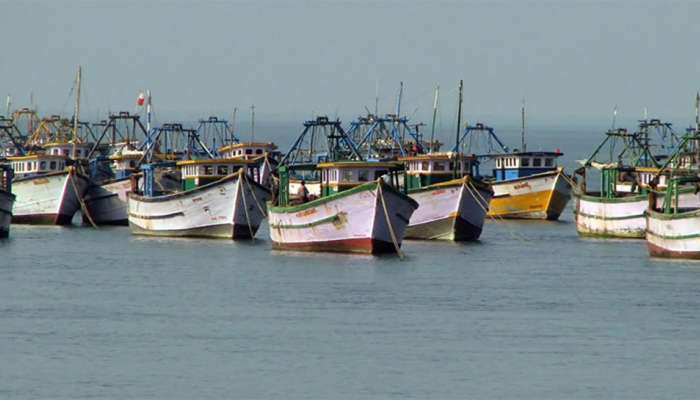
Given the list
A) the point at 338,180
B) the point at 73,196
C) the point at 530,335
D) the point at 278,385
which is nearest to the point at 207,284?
the point at 338,180

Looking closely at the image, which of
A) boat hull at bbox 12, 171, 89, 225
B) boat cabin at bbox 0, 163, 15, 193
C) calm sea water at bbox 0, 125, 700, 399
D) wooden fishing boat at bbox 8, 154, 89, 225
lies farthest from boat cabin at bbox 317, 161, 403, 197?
boat hull at bbox 12, 171, 89, 225

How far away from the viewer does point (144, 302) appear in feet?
197

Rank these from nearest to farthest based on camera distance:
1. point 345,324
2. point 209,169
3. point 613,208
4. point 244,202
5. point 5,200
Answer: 1. point 345,324
2. point 244,202
3. point 5,200
4. point 209,169
5. point 613,208

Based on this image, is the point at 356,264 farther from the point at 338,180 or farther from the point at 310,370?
the point at 310,370

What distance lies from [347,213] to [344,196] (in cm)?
81

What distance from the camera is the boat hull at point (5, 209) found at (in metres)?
81.6

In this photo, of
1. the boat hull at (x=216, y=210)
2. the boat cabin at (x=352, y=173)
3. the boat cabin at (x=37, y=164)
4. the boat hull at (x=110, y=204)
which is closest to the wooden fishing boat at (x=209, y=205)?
the boat hull at (x=216, y=210)

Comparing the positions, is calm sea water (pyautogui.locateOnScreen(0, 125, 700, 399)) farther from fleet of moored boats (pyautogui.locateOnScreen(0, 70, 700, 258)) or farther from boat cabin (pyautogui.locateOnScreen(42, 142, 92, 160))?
boat cabin (pyautogui.locateOnScreen(42, 142, 92, 160))

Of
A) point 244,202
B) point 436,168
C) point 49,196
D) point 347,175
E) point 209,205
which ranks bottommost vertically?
point 49,196

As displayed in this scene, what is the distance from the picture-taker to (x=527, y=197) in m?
101

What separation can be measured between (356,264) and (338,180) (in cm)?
582

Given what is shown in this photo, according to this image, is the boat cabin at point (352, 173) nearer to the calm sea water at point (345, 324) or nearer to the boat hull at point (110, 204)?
the calm sea water at point (345, 324)

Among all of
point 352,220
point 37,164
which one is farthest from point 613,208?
point 37,164

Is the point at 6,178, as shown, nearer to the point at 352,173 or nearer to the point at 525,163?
the point at 352,173
